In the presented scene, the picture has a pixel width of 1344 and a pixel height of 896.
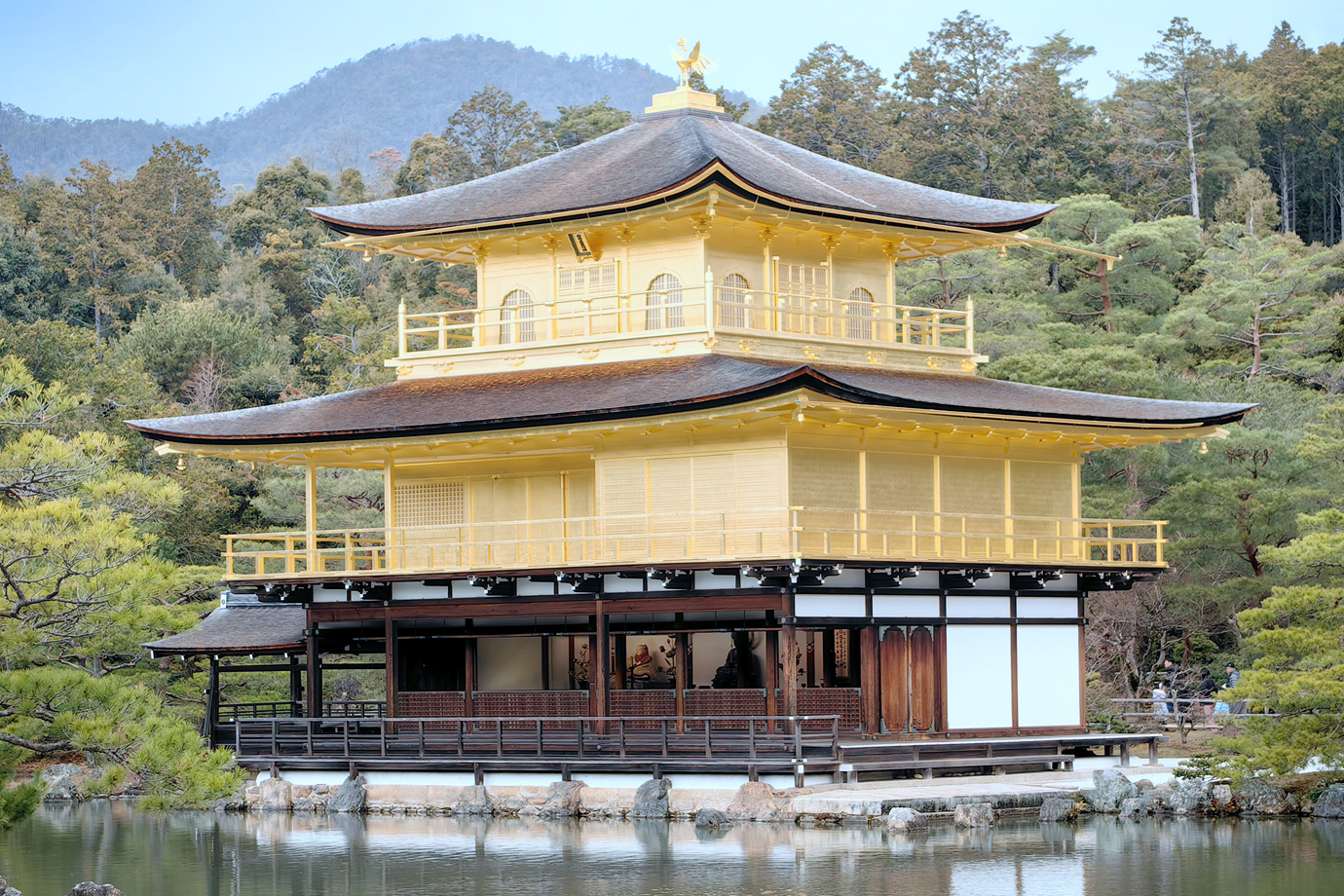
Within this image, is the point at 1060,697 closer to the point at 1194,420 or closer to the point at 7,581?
the point at 1194,420

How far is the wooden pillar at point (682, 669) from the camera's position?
96.1 feet

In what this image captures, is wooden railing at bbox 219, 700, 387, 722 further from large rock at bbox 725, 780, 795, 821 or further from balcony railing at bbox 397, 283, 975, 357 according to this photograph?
large rock at bbox 725, 780, 795, 821

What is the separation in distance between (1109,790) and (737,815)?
509 cm

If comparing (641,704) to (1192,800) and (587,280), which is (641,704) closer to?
(587,280)

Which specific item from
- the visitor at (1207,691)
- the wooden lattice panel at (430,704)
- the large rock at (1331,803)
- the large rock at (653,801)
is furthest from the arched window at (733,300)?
the large rock at (1331,803)

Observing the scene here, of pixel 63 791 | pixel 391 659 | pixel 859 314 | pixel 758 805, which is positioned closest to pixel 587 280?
pixel 859 314

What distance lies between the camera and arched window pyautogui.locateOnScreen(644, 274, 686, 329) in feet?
105

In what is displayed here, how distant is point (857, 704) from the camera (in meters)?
29.1

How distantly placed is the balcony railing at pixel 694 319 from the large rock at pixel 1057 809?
366 inches

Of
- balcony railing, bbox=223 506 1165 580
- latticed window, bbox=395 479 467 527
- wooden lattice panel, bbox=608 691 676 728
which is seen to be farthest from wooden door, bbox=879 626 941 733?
latticed window, bbox=395 479 467 527

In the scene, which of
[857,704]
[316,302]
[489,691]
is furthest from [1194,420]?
[316,302]

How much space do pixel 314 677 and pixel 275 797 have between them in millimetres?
2417

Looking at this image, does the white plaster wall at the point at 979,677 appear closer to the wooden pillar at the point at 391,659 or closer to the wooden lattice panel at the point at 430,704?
the wooden lattice panel at the point at 430,704

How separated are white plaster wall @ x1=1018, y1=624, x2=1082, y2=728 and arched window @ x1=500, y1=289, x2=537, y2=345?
1013 centimetres
